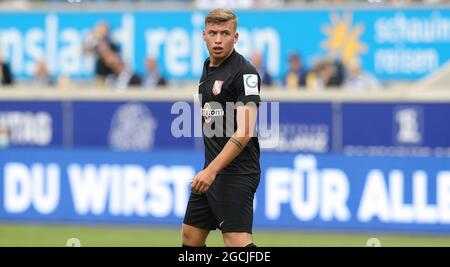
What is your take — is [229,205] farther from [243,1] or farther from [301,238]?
[243,1]

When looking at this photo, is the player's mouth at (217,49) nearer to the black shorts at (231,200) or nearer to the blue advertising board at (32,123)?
the black shorts at (231,200)

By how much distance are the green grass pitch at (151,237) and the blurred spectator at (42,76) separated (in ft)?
16.2

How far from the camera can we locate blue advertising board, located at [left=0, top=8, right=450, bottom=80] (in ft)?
65.8

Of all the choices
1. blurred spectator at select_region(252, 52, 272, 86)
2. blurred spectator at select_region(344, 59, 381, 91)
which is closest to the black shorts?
blurred spectator at select_region(252, 52, 272, 86)

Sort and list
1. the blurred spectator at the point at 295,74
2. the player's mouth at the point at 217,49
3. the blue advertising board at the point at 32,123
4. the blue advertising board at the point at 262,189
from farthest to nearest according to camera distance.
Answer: the blurred spectator at the point at 295,74
the blue advertising board at the point at 32,123
the blue advertising board at the point at 262,189
the player's mouth at the point at 217,49

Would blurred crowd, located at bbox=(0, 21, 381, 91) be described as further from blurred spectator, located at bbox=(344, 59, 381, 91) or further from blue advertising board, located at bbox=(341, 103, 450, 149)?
blue advertising board, located at bbox=(341, 103, 450, 149)

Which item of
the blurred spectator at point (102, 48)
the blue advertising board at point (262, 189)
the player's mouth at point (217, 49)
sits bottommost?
the blue advertising board at point (262, 189)

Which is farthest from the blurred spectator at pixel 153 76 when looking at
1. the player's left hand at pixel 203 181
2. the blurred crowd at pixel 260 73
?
the player's left hand at pixel 203 181

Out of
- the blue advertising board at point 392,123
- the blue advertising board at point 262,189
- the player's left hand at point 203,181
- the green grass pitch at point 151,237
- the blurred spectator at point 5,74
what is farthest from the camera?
the blurred spectator at point 5,74

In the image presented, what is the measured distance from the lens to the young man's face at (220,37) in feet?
29.8

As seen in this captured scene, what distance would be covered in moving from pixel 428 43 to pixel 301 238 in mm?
6185

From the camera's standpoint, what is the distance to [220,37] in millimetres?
9117

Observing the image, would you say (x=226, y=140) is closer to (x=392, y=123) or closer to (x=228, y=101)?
(x=228, y=101)

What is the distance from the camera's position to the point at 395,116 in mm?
16828
